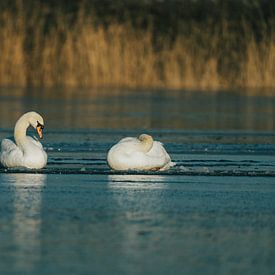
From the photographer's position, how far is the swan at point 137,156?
399 inches

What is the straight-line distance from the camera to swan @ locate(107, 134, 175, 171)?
33.2ft

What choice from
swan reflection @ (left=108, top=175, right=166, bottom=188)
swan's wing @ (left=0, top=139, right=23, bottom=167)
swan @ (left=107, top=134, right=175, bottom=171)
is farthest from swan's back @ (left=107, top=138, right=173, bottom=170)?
swan's wing @ (left=0, top=139, right=23, bottom=167)

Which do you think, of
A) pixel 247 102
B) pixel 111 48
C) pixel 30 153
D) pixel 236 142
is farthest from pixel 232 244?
pixel 111 48

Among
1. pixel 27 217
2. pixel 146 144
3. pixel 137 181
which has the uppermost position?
pixel 146 144

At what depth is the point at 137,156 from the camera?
10219 millimetres

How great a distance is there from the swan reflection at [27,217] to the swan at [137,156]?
713 millimetres

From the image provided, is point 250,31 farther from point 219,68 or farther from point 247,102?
point 247,102

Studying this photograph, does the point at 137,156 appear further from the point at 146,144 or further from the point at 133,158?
the point at 146,144

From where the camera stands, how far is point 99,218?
24.1 feet

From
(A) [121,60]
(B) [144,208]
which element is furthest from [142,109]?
(B) [144,208]

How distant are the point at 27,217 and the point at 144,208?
90 centimetres

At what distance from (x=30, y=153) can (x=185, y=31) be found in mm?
18661

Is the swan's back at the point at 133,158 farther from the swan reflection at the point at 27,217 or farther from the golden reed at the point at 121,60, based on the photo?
the golden reed at the point at 121,60

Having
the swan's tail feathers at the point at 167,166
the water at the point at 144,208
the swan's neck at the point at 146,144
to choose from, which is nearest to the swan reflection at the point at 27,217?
the water at the point at 144,208
